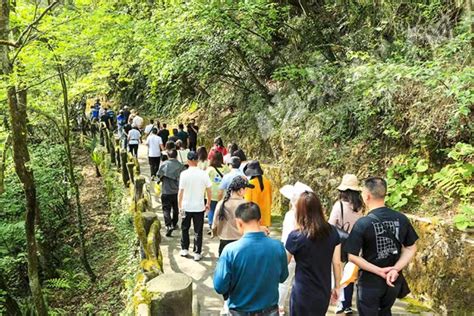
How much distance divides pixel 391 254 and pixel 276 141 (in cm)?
785

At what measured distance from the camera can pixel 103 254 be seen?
11133 mm

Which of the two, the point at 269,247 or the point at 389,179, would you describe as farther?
the point at 389,179

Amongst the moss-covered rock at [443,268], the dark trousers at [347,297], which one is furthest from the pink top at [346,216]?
the moss-covered rock at [443,268]

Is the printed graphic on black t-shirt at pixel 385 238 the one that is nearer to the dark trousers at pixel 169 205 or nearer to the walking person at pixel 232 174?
the walking person at pixel 232 174

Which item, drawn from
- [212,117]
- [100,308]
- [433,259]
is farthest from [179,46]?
[433,259]

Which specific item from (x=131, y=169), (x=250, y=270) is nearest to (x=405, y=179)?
(x=250, y=270)

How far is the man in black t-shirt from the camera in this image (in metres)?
3.58

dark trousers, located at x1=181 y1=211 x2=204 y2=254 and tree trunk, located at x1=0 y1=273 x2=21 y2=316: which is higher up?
dark trousers, located at x1=181 y1=211 x2=204 y2=254

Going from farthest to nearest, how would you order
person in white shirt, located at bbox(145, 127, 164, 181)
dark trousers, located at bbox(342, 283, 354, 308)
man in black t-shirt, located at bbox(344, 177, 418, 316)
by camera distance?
person in white shirt, located at bbox(145, 127, 164, 181) < dark trousers, located at bbox(342, 283, 354, 308) < man in black t-shirt, located at bbox(344, 177, 418, 316)

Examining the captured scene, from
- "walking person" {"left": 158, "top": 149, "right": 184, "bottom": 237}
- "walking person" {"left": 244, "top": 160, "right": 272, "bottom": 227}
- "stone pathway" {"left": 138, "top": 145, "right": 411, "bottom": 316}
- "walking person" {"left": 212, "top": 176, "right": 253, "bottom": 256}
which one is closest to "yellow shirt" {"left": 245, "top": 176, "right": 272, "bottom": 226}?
"walking person" {"left": 244, "top": 160, "right": 272, "bottom": 227}

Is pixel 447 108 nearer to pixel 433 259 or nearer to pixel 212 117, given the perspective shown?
pixel 433 259

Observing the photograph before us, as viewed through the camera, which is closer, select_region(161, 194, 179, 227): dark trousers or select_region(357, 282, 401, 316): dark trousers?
select_region(357, 282, 401, 316): dark trousers

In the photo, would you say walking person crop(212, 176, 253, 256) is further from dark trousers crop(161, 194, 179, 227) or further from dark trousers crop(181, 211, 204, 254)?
dark trousers crop(161, 194, 179, 227)

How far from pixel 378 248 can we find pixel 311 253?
636 mm
